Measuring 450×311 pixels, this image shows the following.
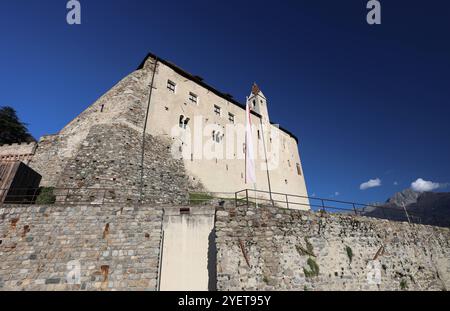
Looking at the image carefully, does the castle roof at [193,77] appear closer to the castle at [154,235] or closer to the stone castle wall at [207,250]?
the castle at [154,235]

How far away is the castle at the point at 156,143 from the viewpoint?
1405cm

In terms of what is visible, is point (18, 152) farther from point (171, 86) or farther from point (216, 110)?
point (216, 110)

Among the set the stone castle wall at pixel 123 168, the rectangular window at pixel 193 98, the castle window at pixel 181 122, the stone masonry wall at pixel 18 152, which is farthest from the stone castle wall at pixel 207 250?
the rectangular window at pixel 193 98

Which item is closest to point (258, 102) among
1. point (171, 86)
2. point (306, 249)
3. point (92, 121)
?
point (171, 86)

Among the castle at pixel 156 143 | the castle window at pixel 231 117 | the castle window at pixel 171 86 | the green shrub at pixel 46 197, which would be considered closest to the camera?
the green shrub at pixel 46 197

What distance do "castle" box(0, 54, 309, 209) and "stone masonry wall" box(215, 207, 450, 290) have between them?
1.76 metres

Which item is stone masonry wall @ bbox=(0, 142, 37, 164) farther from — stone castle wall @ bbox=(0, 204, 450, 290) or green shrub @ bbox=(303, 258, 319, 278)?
green shrub @ bbox=(303, 258, 319, 278)

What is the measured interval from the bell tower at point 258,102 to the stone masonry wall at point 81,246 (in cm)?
2604

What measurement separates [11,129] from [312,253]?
34256 mm

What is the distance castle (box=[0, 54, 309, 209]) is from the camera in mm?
14047

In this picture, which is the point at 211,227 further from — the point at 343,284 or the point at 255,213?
the point at 343,284
